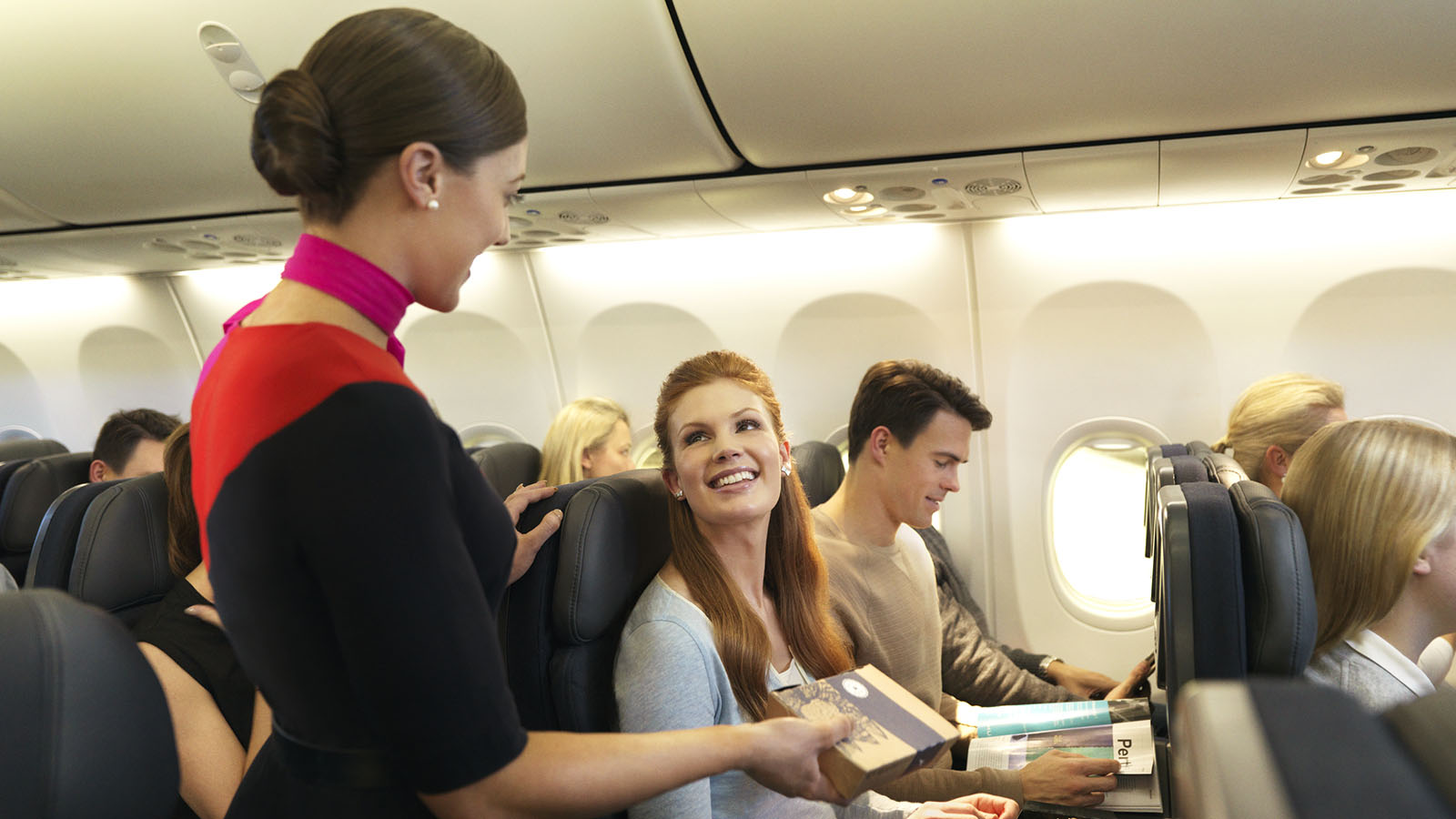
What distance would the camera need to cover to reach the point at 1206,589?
76.9 inches

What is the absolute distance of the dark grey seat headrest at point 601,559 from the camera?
198 centimetres

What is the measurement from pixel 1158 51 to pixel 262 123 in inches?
92.6

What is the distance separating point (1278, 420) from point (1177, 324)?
0.87 metres

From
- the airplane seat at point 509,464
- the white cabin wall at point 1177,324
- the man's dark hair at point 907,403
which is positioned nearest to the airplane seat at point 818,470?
the man's dark hair at point 907,403

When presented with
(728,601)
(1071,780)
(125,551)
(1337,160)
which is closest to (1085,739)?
(1071,780)

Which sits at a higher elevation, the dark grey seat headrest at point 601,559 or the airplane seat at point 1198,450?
the dark grey seat headrest at point 601,559

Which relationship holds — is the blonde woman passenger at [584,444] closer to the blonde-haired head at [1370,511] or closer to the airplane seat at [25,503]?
the airplane seat at [25,503]

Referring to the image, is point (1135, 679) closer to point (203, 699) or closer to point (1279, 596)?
point (1279, 596)

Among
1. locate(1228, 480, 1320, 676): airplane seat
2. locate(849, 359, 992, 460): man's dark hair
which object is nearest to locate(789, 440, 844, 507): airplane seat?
locate(849, 359, 992, 460): man's dark hair

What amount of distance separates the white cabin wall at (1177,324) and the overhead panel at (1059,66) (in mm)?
1481

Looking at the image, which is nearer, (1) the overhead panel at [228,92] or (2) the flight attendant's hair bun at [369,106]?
(2) the flight attendant's hair bun at [369,106]

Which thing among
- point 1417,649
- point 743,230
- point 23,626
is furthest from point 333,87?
point 743,230

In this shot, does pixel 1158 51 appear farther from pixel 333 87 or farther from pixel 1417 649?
pixel 333 87

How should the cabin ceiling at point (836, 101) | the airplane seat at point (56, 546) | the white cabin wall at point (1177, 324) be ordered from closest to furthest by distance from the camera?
the cabin ceiling at point (836, 101) → the airplane seat at point (56, 546) → the white cabin wall at point (1177, 324)
